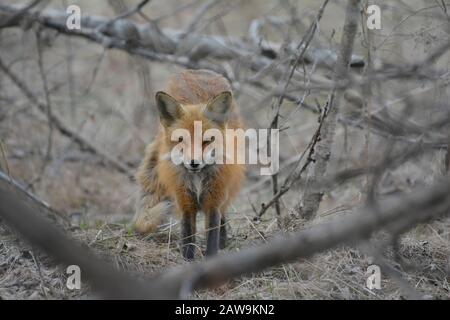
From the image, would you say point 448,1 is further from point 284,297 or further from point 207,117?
point 284,297

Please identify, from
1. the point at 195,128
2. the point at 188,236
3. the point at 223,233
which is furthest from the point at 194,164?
the point at 223,233

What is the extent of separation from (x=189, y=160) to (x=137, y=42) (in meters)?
3.84

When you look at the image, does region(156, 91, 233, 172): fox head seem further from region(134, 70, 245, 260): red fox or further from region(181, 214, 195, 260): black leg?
region(181, 214, 195, 260): black leg

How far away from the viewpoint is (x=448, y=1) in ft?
20.4

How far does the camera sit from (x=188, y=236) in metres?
5.32

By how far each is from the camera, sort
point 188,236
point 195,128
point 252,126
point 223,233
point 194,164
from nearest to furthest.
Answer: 1. point 194,164
2. point 195,128
3. point 188,236
4. point 223,233
5. point 252,126

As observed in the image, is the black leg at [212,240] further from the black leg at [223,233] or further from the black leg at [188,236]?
the black leg at [223,233]

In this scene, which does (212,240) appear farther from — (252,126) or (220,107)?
(252,126)

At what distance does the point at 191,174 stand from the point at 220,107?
598 mm
